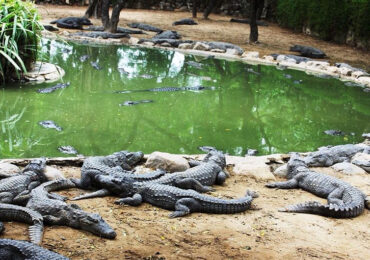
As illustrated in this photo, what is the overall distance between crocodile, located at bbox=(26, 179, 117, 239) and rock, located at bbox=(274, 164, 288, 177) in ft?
8.33

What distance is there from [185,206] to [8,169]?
67.5 inches

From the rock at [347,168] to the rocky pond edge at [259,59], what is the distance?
5.75 metres

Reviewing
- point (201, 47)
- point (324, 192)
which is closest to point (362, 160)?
point (324, 192)

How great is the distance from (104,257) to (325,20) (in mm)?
16235

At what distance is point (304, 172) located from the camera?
5.05 meters

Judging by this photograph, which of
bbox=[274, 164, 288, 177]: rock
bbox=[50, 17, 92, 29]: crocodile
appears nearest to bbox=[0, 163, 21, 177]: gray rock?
bbox=[274, 164, 288, 177]: rock

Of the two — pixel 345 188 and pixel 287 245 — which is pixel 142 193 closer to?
pixel 287 245

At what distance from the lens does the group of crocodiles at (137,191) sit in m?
3.50

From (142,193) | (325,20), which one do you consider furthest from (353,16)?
(142,193)

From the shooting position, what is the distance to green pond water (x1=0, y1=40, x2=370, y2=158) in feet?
20.7

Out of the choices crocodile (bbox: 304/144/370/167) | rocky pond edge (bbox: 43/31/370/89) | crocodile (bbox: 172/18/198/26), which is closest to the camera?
→ crocodile (bbox: 304/144/370/167)

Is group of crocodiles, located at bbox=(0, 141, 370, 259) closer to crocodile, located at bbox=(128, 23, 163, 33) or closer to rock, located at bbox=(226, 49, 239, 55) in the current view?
rock, located at bbox=(226, 49, 239, 55)

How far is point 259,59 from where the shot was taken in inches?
520

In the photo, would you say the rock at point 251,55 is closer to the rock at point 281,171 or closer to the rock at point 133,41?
the rock at point 133,41
